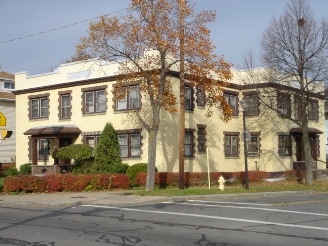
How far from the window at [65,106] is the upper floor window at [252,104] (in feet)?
39.1

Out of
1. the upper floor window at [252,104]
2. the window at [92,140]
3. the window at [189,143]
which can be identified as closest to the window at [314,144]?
the upper floor window at [252,104]

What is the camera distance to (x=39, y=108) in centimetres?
3841

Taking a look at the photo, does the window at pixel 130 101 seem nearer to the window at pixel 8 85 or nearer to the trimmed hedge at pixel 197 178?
the trimmed hedge at pixel 197 178

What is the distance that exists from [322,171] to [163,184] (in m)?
16.1

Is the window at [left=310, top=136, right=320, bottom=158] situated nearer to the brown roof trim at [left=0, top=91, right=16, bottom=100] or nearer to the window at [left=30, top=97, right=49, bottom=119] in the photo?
the window at [left=30, top=97, right=49, bottom=119]

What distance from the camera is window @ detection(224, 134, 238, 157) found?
37.2m

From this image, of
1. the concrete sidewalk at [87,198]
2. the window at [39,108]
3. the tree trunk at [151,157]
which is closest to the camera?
the concrete sidewalk at [87,198]

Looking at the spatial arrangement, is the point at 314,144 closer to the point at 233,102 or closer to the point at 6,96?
the point at 233,102

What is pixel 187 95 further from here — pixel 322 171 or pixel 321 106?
pixel 322 171

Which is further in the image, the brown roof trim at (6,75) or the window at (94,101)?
the brown roof trim at (6,75)

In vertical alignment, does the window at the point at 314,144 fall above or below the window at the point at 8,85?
below

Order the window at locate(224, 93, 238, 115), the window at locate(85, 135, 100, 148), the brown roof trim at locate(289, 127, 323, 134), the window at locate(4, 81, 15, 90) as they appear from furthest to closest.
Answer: the window at locate(4, 81, 15, 90), the brown roof trim at locate(289, 127, 323, 134), the window at locate(224, 93, 238, 115), the window at locate(85, 135, 100, 148)

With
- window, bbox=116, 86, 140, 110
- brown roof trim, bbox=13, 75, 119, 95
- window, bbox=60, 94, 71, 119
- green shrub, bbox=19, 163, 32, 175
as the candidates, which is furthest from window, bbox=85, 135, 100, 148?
green shrub, bbox=19, 163, 32, 175

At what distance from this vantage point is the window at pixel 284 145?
38.7 m
